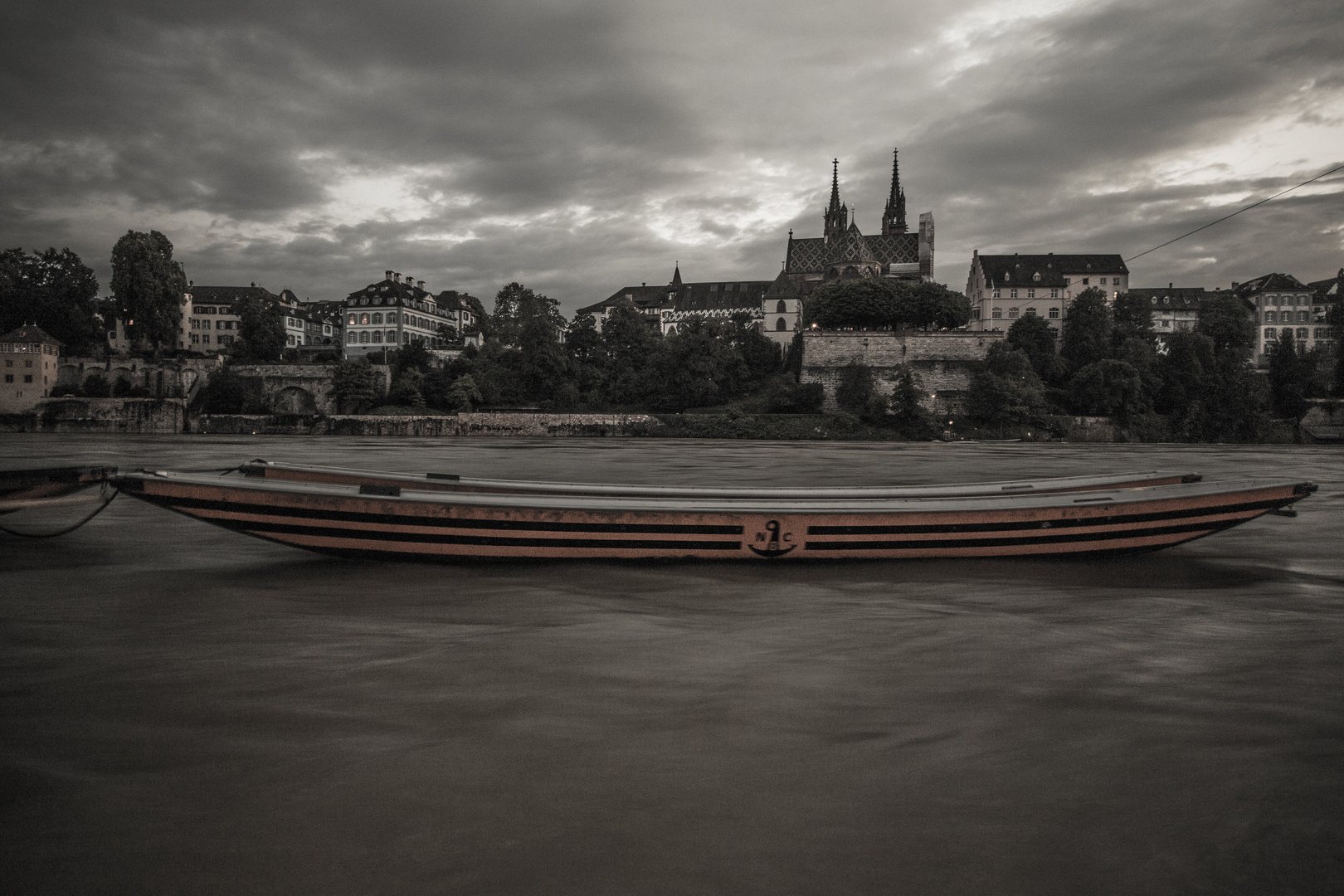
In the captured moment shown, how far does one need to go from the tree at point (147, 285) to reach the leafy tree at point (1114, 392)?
242ft

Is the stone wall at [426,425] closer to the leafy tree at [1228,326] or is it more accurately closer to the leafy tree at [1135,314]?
the leafy tree at [1135,314]

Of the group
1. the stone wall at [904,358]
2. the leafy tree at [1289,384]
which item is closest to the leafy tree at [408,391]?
the stone wall at [904,358]

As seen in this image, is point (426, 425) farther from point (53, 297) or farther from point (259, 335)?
point (53, 297)

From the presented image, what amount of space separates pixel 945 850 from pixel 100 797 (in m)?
3.14

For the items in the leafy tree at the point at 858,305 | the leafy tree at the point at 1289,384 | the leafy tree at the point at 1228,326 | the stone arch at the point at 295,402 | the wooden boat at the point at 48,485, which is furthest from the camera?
the leafy tree at the point at 1228,326

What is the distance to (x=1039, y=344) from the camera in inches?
2635

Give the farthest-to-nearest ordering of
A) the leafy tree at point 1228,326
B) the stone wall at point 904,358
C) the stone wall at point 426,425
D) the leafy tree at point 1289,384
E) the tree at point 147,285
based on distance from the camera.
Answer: the leafy tree at point 1228,326, the stone wall at point 904,358, the tree at point 147,285, the leafy tree at point 1289,384, the stone wall at point 426,425

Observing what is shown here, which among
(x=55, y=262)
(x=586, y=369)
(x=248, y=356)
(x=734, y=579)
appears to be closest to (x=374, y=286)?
(x=248, y=356)

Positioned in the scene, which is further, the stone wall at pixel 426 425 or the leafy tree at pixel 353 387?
the leafy tree at pixel 353 387

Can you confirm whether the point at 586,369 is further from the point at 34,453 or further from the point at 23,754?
the point at 23,754

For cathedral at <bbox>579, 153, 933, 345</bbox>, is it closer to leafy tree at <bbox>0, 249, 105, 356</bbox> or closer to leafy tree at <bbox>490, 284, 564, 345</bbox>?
leafy tree at <bbox>490, 284, 564, 345</bbox>

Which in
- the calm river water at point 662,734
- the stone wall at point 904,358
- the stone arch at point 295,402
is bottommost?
the calm river water at point 662,734

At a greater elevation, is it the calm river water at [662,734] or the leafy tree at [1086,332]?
the leafy tree at [1086,332]

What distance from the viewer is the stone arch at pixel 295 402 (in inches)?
2454
